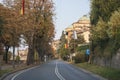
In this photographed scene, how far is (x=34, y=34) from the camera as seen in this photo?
75562 mm

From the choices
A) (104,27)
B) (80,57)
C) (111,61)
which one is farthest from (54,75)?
(80,57)

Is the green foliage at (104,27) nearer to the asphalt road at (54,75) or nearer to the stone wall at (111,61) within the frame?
the stone wall at (111,61)

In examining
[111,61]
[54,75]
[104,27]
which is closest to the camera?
[54,75]

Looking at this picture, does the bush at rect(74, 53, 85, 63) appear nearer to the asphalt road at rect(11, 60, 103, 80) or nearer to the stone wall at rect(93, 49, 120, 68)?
the stone wall at rect(93, 49, 120, 68)

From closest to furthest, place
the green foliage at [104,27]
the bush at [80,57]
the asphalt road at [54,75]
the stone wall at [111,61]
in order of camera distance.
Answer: the asphalt road at [54,75] < the stone wall at [111,61] < the green foliage at [104,27] < the bush at [80,57]

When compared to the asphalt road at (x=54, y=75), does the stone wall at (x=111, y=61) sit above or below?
above

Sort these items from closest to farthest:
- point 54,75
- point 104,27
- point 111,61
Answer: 1. point 54,75
2. point 104,27
3. point 111,61

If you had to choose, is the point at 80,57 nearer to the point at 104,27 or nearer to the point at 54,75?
the point at 104,27

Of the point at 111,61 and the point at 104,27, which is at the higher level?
the point at 104,27

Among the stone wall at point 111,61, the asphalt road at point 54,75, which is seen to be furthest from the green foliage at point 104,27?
the asphalt road at point 54,75

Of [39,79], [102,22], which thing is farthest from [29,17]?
[39,79]

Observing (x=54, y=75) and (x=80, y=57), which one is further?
(x=80, y=57)

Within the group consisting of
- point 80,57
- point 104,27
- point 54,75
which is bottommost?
point 54,75

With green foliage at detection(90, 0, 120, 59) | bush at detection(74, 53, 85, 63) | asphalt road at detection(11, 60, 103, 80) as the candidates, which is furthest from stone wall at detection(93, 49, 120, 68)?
bush at detection(74, 53, 85, 63)
